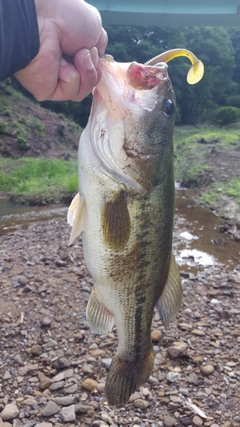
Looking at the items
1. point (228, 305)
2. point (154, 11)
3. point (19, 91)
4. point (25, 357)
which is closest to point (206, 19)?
point (154, 11)

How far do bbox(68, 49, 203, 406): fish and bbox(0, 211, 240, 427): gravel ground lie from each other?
151cm

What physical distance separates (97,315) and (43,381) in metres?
1.88

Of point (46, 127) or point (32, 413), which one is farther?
point (46, 127)

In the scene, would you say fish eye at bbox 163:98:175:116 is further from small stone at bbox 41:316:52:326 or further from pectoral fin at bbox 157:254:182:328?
small stone at bbox 41:316:52:326

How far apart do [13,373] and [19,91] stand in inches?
985

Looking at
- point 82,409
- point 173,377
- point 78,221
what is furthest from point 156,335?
point 78,221

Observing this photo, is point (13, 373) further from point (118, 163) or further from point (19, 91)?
point (19, 91)

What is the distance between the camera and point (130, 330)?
2270 millimetres

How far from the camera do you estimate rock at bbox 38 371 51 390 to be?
12.1 ft

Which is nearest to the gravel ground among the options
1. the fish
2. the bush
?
the fish

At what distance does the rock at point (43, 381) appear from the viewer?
369cm

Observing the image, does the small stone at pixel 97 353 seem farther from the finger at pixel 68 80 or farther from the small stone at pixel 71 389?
the finger at pixel 68 80

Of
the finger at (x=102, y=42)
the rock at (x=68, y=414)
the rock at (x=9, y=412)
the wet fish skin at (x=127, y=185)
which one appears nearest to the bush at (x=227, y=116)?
the rock at (x=68, y=414)

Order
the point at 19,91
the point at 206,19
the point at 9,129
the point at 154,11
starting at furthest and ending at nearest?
the point at 19,91, the point at 9,129, the point at 206,19, the point at 154,11
